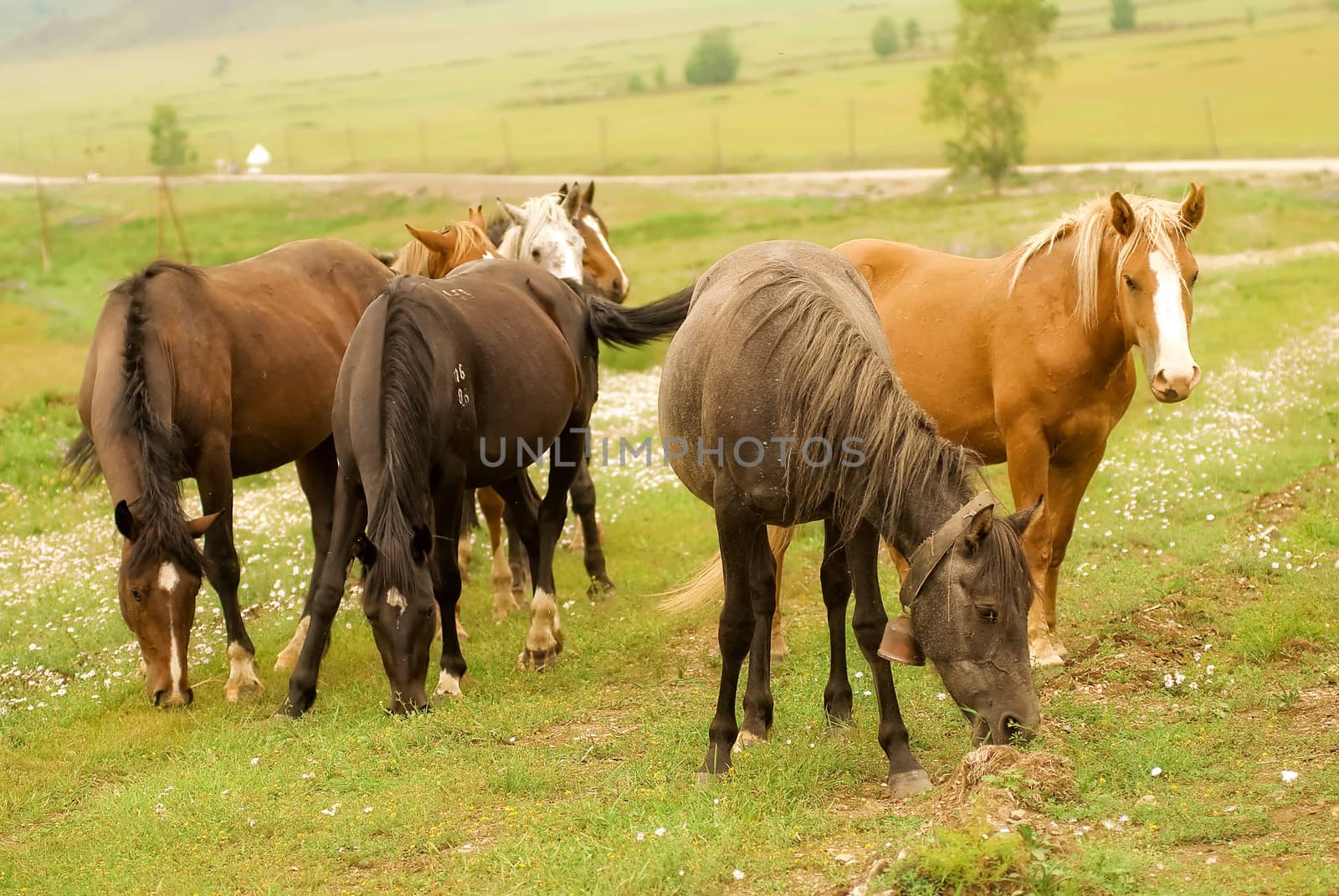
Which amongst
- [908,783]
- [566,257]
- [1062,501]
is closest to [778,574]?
[1062,501]

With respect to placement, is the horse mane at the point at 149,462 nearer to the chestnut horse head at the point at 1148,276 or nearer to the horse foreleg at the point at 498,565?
the horse foreleg at the point at 498,565

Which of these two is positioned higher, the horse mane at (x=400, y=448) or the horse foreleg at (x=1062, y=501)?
the horse mane at (x=400, y=448)

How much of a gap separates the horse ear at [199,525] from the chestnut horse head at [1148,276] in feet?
17.1

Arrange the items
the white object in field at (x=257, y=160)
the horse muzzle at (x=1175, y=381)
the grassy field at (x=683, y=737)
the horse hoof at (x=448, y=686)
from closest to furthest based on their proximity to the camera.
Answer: the grassy field at (x=683, y=737) → the horse muzzle at (x=1175, y=381) → the horse hoof at (x=448, y=686) → the white object in field at (x=257, y=160)

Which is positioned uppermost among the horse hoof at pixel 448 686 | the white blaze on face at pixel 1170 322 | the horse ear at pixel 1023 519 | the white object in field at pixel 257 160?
the white object in field at pixel 257 160

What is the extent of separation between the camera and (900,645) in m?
5.22

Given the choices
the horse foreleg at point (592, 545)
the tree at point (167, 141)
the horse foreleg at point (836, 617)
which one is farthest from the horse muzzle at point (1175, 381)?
the tree at point (167, 141)

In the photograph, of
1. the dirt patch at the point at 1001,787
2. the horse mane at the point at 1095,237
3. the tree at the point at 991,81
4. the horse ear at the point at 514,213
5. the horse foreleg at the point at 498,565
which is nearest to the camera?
the dirt patch at the point at 1001,787

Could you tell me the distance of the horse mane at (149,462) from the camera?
7.04m

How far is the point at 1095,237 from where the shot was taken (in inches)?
278

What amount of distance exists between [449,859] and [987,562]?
251 cm

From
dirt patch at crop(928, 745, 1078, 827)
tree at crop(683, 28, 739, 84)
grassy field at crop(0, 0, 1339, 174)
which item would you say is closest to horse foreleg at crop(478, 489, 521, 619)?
dirt patch at crop(928, 745, 1078, 827)

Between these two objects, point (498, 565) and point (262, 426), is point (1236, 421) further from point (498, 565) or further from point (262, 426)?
point (262, 426)

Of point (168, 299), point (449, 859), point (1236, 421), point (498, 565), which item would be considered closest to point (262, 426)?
point (168, 299)
